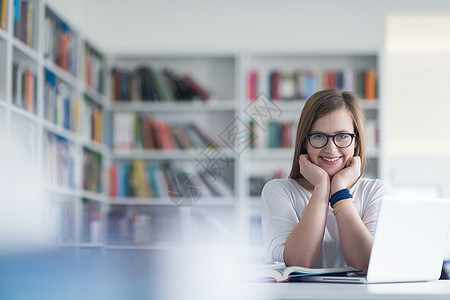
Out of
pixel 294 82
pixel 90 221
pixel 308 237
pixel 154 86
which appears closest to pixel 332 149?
pixel 308 237

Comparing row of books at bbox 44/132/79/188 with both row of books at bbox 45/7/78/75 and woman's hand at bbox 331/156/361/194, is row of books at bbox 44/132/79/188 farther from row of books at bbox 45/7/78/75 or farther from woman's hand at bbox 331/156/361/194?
woman's hand at bbox 331/156/361/194

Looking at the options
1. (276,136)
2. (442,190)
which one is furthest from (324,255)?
(442,190)

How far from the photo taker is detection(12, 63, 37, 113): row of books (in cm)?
287

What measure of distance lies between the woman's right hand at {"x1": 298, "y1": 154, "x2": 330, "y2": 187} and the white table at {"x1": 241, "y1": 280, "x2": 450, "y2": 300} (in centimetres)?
36

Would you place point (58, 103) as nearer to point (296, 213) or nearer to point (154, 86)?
point (154, 86)

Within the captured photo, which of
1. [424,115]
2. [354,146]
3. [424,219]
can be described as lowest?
[424,219]

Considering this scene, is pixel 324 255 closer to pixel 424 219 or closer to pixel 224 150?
pixel 424 219

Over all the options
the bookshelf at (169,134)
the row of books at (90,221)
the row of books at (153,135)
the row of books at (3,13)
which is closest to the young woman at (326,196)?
the row of books at (3,13)

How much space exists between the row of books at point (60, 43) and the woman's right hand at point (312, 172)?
223cm

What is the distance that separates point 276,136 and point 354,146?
108 inches

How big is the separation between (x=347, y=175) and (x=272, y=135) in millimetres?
2850

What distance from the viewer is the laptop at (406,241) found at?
0.99 metres

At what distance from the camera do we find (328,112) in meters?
1.38

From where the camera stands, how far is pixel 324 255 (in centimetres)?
136
